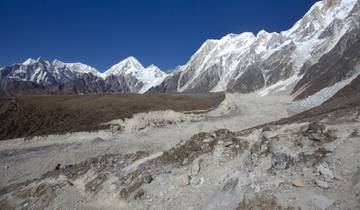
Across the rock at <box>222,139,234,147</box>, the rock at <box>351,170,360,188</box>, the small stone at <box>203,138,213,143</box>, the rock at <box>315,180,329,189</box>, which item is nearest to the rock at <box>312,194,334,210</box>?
the rock at <box>315,180,329,189</box>

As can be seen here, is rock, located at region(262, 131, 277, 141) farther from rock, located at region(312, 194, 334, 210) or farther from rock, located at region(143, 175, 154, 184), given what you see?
rock, located at region(143, 175, 154, 184)

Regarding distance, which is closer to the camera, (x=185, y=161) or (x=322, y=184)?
(x=322, y=184)

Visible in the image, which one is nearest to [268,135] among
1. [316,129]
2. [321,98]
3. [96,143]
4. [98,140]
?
[316,129]

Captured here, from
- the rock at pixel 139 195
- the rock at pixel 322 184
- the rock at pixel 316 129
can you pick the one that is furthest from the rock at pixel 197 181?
the rock at pixel 316 129

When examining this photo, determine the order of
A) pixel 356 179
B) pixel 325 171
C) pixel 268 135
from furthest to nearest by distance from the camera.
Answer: pixel 268 135
pixel 325 171
pixel 356 179

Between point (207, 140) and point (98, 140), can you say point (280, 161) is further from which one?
point (98, 140)

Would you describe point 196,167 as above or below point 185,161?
below
